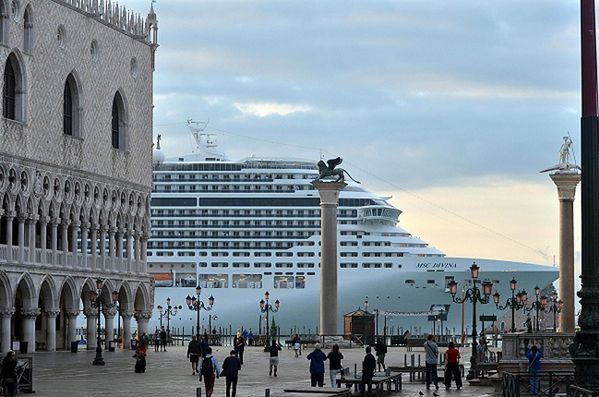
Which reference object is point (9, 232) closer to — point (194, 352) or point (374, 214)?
point (194, 352)

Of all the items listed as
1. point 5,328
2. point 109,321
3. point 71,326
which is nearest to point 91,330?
point 109,321

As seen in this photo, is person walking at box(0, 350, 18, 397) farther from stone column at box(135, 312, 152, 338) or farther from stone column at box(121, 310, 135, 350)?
stone column at box(135, 312, 152, 338)

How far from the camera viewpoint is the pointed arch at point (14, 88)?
202 ft

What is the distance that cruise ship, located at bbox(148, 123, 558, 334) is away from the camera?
105188 mm

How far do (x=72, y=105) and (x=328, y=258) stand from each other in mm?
12987

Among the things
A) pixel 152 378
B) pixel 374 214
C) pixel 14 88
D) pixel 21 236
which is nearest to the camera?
pixel 152 378

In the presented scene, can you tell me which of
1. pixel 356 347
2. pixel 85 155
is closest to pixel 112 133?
pixel 85 155

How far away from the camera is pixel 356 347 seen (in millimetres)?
73562

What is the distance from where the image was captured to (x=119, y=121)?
73.4 metres

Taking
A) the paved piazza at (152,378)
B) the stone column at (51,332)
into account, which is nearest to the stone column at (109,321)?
the stone column at (51,332)

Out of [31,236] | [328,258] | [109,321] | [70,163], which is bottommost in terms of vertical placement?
[109,321]

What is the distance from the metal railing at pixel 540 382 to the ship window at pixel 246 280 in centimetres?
7346

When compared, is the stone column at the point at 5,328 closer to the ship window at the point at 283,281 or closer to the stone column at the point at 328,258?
the stone column at the point at 328,258

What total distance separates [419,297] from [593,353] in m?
82.3
